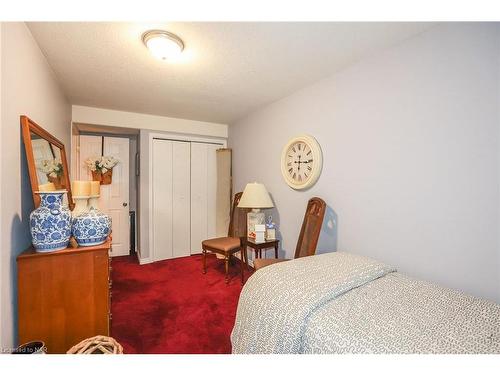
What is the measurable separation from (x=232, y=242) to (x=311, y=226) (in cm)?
129

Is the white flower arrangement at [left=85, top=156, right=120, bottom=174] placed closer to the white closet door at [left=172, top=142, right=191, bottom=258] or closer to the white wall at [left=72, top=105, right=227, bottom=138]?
the white wall at [left=72, top=105, right=227, bottom=138]

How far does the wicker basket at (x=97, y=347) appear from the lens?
125 centimetres

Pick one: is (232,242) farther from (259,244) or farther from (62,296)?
(62,296)

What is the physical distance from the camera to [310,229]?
221 cm

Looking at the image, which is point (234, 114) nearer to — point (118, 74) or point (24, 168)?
point (118, 74)

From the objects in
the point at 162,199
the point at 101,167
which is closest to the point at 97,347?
the point at 162,199

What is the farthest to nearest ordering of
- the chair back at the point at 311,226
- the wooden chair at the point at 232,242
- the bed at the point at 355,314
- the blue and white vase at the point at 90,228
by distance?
the wooden chair at the point at 232,242, the chair back at the point at 311,226, the blue and white vase at the point at 90,228, the bed at the point at 355,314

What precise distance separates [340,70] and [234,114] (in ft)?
5.87

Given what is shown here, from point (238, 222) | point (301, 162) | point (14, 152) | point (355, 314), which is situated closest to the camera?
point (355, 314)

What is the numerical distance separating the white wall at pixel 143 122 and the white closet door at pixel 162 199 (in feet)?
0.88

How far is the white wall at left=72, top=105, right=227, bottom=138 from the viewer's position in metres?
3.14

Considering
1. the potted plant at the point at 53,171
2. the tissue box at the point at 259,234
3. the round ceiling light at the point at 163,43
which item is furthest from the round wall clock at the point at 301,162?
the potted plant at the point at 53,171

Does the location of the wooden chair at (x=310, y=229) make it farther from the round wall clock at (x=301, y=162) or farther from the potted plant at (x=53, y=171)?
the potted plant at (x=53, y=171)
